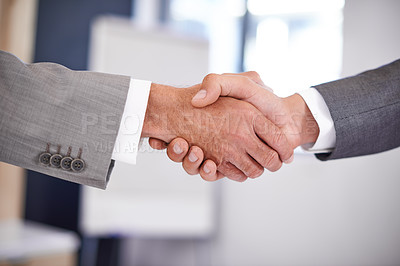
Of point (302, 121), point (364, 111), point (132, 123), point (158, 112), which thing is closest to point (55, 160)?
point (132, 123)

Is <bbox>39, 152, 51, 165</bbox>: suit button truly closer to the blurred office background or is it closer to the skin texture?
the skin texture

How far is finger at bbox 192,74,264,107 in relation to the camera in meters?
1.09

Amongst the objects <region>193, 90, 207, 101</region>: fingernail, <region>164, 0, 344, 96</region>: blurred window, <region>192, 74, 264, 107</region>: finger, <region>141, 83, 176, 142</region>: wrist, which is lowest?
<region>141, 83, 176, 142</region>: wrist

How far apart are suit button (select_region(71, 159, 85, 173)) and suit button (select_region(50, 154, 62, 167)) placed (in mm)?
35

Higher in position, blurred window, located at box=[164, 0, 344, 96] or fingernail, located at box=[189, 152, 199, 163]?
blurred window, located at box=[164, 0, 344, 96]

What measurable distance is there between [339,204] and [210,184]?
2.85 ft

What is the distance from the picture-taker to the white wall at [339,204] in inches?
71.0

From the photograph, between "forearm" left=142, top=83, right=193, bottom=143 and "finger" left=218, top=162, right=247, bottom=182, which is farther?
"finger" left=218, top=162, right=247, bottom=182

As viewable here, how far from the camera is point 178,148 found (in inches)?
44.4

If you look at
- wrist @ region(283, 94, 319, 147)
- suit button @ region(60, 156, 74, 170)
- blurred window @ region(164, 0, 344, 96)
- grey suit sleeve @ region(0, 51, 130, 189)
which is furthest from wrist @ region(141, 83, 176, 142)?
blurred window @ region(164, 0, 344, 96)

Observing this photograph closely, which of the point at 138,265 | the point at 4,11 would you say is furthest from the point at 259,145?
the point at 138,265

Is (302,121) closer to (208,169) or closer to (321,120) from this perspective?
(321,120)

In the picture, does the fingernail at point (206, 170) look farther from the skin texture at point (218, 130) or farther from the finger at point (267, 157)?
the finger at point (267, 157)

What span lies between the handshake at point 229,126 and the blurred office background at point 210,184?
52cm
